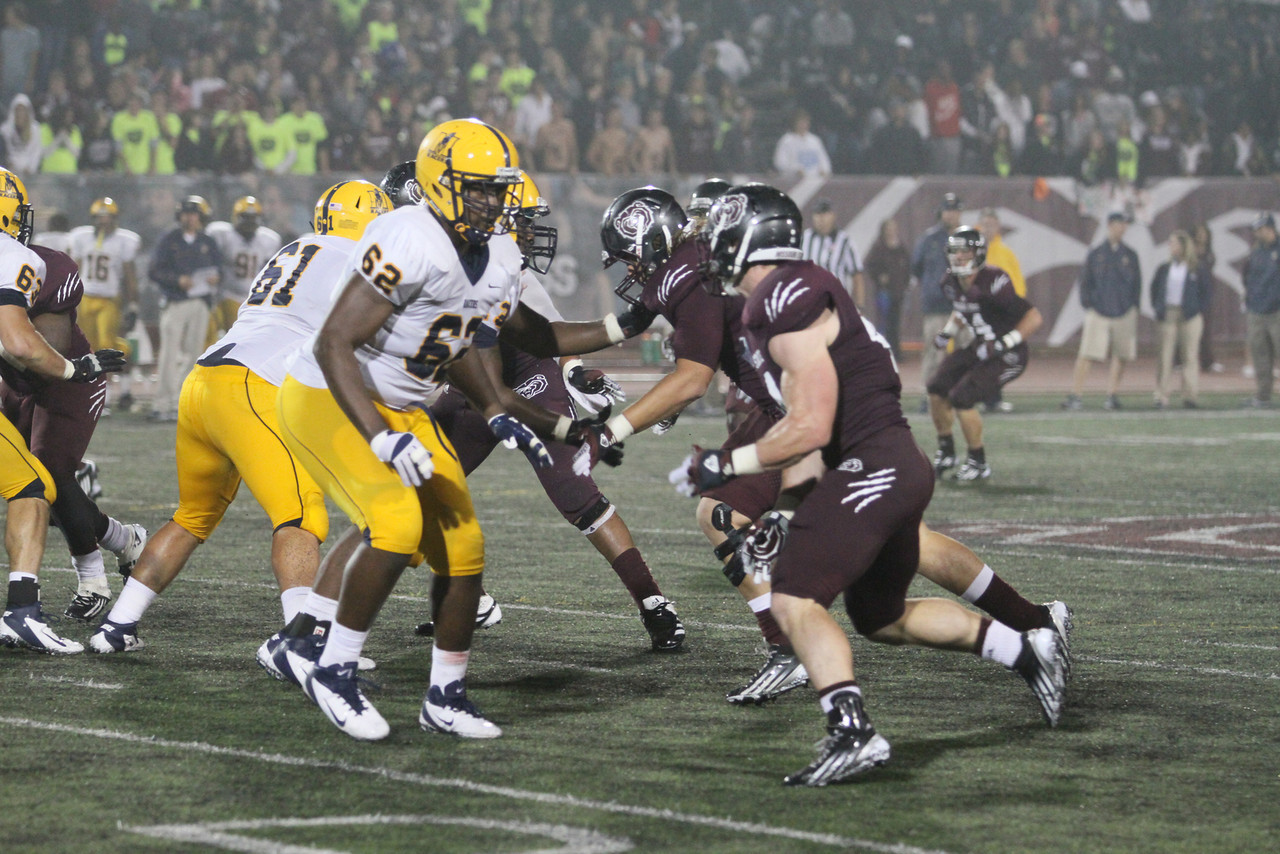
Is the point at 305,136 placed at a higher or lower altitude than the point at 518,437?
lower

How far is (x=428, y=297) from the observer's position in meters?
4.92

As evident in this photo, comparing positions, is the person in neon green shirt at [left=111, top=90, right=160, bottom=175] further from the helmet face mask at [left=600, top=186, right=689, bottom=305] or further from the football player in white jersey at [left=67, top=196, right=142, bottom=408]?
the helmet face mask at [left=600, top=186, right=689, bottom=305]

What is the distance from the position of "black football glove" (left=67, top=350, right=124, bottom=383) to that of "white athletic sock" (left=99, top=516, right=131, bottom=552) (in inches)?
34.2

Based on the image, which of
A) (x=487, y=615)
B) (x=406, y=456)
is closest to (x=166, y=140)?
(x=487, y=615)

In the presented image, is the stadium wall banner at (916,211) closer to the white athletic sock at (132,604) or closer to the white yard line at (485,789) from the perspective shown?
the white athletic sock at (132,604)

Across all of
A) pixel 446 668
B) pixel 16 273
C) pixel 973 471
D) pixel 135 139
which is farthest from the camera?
pixel 135 139

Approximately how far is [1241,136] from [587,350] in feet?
72.1

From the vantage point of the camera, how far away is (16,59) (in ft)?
63.4

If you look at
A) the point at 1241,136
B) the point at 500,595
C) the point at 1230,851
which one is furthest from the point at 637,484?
the point at 1241,136

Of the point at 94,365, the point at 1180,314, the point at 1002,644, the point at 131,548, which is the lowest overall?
the point at 1180,314

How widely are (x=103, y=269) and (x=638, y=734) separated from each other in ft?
39.1

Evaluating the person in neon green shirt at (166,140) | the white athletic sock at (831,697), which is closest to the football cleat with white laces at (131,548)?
the white athletic sock at (831,697)

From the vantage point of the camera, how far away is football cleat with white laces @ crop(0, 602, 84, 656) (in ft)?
19.9

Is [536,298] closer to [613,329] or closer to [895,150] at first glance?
[613,329]
